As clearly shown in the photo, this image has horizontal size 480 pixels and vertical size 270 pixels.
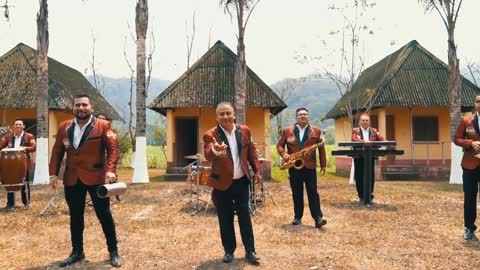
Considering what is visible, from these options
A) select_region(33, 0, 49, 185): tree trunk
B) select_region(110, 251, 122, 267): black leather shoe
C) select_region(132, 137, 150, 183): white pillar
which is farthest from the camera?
select_region(132, 137, 150, 183): white pillar

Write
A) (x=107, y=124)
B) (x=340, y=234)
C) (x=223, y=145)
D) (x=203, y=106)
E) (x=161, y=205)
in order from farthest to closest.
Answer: (x=203, y=106)
(x=161, y=205)
(x=340, y=234)
(x=107, y=124)
(x=223, y=145)

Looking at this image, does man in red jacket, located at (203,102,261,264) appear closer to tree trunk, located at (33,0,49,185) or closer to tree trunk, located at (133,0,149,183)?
tree trunk, located at (133,0,149,183)

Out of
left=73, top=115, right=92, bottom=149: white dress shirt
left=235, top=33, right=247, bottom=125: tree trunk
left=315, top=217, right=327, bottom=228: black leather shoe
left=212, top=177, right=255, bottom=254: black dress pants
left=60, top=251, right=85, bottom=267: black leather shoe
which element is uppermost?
left=235, top=33, right=247, bottom=125: tree trunk

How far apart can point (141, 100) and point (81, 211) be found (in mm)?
10026

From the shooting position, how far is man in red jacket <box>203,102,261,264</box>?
472cm

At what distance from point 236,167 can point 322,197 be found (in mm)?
5849

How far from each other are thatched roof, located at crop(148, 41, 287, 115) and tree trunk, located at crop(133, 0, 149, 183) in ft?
4.38

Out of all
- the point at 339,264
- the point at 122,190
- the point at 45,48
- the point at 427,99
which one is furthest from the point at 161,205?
the point at 427,99

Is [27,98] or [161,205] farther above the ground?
[27,98]

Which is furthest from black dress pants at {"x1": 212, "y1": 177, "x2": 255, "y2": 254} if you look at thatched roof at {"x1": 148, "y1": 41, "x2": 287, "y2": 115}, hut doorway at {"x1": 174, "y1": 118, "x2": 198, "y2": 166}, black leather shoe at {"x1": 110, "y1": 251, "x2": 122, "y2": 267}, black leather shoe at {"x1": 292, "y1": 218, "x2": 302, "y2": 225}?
hut doorway at {"x1": 174, "y1": 118, "x2": 198, "y2": 166}

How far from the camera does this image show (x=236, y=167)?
15.8 ft

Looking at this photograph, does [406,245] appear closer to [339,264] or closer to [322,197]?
[339,264]

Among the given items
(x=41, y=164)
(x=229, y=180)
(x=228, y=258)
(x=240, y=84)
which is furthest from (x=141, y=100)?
(x=228, y=258)

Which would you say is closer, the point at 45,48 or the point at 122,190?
the point at 122,190
